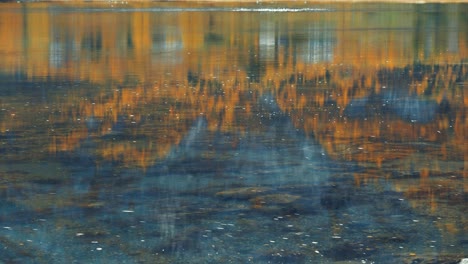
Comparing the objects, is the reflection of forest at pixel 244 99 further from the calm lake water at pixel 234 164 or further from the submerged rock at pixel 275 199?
the submerged rock at pixel 275 199

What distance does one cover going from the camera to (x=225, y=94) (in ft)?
77.6

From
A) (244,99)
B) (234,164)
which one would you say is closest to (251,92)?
(244,99)

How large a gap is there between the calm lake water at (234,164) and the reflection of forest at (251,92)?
0.08m

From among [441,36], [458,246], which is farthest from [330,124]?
[441,36]

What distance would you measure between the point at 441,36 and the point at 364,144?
32028 mm

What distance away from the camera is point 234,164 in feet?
50.0

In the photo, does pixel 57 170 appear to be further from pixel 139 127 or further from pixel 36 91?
pixel 36 91

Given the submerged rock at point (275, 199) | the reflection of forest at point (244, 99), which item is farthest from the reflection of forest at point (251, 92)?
the submerged rock at point (275, 199)

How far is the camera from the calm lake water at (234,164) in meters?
10.8

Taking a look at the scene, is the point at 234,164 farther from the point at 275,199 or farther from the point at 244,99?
the point at 244,99

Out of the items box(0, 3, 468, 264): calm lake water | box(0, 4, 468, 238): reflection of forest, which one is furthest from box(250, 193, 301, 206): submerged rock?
box(0, 4, 468, 238): reflection of forest

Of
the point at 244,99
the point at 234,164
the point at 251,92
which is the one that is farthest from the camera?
the point at 251,92

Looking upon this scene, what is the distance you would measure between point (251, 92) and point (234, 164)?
897 centimetres

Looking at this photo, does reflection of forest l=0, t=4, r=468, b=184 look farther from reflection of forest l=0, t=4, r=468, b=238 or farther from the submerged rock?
the submerged rock
